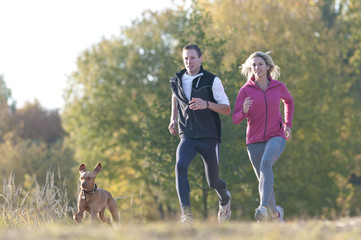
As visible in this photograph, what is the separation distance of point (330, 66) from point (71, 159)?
15258mm

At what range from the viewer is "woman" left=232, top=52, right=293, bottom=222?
7191 mm

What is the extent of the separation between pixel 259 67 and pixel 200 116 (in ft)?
3.44

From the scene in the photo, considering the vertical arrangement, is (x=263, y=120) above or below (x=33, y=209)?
above

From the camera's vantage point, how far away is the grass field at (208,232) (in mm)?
3895

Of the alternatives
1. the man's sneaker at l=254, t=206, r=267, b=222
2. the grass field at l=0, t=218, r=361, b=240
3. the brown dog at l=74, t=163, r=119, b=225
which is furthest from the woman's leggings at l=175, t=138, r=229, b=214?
the grass field at l=0, t=218, r=361, b=240

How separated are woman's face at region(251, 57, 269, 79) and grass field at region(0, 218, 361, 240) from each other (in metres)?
3.13

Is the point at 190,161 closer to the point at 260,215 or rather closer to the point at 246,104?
the point at 246,104

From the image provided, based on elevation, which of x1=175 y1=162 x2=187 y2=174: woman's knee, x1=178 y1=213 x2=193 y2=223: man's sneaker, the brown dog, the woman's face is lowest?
x1=178 y1=213 x2=193 y2=223: man's sneaker

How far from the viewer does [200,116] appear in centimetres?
718

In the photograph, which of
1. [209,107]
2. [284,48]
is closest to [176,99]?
[209,107]

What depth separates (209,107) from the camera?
696 centimetres

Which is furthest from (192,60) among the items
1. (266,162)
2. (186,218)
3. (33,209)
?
(33,209)

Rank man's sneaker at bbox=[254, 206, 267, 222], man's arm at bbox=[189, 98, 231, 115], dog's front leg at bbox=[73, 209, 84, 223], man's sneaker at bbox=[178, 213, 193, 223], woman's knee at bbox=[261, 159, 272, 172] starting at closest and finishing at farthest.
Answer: man's sneaker at bbox=[178, 213, 193, 223] < man's sneaker at bbox=[254, 206, 267, 222] < dog's front leg at bbox=[73, 209, 84, 223] < man's arm at bbox=[189, 98, 231, 115] < woman's knee at bbox=[261, 159, 272, 172]

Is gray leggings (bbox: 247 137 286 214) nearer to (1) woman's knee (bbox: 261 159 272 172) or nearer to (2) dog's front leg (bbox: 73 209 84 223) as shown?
(1) woman's knee (bbox: 261 159 272 172)
